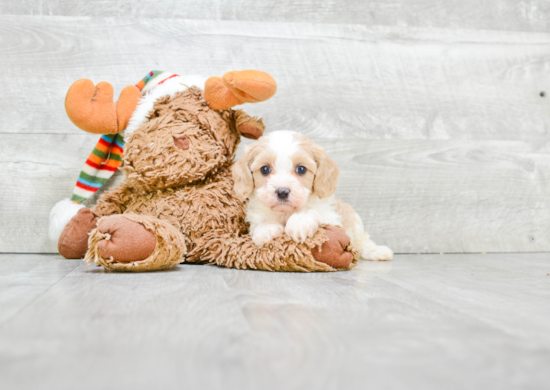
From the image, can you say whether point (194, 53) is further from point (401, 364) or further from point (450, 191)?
point (401, 364)

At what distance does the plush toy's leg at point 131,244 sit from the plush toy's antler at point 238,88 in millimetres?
388

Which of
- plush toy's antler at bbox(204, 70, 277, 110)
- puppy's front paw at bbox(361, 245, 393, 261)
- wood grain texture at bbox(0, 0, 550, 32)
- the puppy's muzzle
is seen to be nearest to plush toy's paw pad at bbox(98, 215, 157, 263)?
the puppy's muzzle

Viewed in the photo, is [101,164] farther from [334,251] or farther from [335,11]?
[335,11]

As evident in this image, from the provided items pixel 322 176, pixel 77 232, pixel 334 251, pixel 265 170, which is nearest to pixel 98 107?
pixel 77 232

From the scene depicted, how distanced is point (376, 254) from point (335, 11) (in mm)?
905

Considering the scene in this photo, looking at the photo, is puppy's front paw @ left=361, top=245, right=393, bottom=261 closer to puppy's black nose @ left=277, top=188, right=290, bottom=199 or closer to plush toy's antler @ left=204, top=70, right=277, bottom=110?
puppy's black nose @ left=277, top=188, right=290, bottom=199

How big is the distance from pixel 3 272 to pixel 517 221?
68.9 inches

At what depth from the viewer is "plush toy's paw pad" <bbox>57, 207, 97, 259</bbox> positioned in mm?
1227

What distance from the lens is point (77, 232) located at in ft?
4.05

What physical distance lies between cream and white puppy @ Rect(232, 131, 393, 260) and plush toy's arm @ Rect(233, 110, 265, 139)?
0.13 meters

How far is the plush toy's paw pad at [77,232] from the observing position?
123 centimetres

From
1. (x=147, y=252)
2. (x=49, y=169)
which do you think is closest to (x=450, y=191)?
(x=147, y=252)

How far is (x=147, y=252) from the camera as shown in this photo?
1022 millimetres

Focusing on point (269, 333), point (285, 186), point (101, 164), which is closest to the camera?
point (269, 333)
